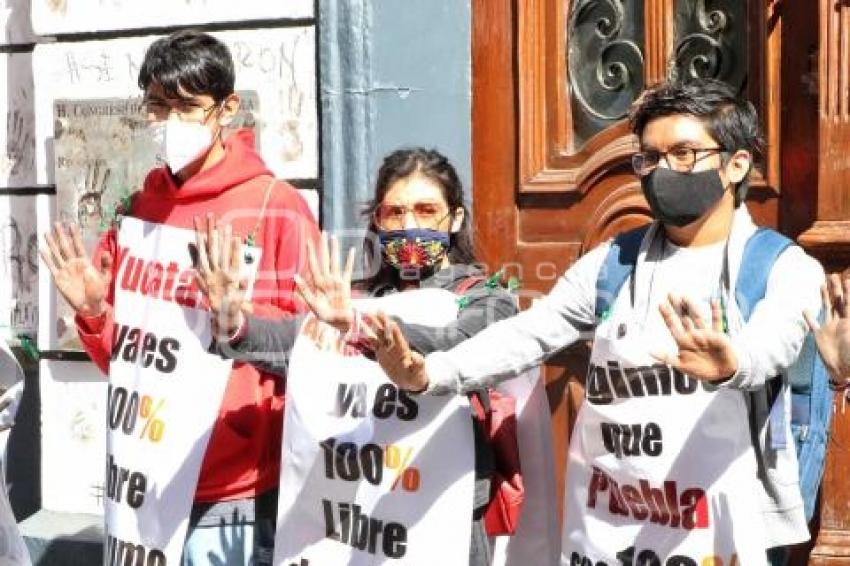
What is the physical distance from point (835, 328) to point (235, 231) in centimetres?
159

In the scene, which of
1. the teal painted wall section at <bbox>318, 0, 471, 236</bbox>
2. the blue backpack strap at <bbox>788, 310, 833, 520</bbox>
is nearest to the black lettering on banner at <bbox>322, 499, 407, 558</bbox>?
the blue backpack strap at <bbox>788, 310, 833, 520</bbox>

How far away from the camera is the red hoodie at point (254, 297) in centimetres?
421

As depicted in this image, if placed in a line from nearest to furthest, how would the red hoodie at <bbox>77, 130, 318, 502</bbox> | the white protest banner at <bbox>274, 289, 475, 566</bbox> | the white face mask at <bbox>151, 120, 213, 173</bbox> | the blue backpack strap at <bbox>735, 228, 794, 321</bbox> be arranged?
the blue backpack strap at <bbox>735, 228, 794, 321</bbox> < the white protest banner at <bbox>274, 289, 475, 566</bbox> < the red hoodie at <bbox>77, 130, 318, 502</bbox> < the white face mask at <bbox>151, 120, 213, 173</bbox>

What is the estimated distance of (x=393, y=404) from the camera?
13.1 ft

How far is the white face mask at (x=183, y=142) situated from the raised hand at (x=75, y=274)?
0.34 metres

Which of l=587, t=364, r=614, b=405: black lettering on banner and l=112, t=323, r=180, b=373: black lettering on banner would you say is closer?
l=587, t=364, r=614, b=405: black lettering on banner

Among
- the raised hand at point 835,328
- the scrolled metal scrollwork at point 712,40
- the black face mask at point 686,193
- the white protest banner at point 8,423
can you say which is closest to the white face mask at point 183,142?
the white protest banner at point 8,423

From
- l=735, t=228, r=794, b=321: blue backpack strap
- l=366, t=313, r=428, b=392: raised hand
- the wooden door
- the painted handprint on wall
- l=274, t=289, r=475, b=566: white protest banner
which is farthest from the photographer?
the painted handprint on wall

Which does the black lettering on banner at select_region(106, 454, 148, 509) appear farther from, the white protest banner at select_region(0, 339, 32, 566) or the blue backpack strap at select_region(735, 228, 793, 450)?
the blue backpack strap at select_region(735, 228, 793, 450)

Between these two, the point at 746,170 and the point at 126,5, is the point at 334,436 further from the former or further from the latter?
the point at 126,5

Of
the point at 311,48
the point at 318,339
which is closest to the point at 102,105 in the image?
the point at 311,48

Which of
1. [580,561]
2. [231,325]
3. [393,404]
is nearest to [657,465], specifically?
[580,561]

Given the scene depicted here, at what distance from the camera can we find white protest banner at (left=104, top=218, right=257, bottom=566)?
13.9 ft

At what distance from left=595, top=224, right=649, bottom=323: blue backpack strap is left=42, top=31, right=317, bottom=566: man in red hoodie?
83 centimetres
